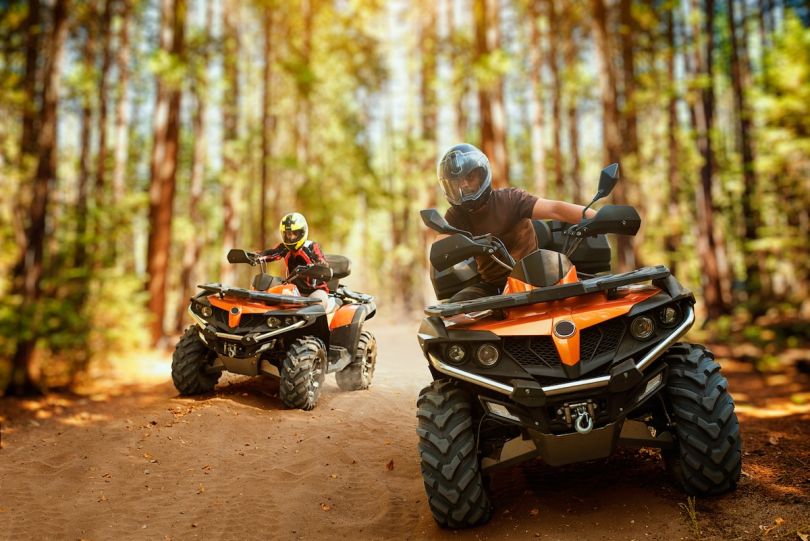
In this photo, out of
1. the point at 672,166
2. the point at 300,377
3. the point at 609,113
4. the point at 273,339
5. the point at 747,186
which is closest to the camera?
the point at 300,377

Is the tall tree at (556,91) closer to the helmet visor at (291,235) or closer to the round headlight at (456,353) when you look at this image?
the helmet visor at (291,235)

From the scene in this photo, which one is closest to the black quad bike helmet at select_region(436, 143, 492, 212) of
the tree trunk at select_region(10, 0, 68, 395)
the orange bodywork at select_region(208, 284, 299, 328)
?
the orange bodywork at select_region(208, 284, 299, 328)

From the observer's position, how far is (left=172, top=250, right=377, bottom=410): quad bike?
7.61 metres

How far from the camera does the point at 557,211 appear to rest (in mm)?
5176

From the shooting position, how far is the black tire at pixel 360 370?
333 inches

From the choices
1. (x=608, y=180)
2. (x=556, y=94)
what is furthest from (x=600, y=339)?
(x=556, y=94)

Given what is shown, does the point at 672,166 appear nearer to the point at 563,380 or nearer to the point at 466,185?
the point at 466,185

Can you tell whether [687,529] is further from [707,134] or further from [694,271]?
[694,271]

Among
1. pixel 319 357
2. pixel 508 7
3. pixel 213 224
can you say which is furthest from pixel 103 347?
pixel 213 224

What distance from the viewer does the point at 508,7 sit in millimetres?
30594

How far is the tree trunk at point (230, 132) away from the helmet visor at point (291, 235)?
45.5 feet

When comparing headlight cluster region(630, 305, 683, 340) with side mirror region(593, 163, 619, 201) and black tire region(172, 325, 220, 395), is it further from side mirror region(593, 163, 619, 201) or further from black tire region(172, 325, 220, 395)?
black tire region(172, 325, 220, 395)

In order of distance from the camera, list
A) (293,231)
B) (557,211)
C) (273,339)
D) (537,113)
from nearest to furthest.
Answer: (557,211) → (273,339) → (293,231) → (537,113)

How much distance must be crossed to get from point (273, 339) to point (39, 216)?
699 cm
